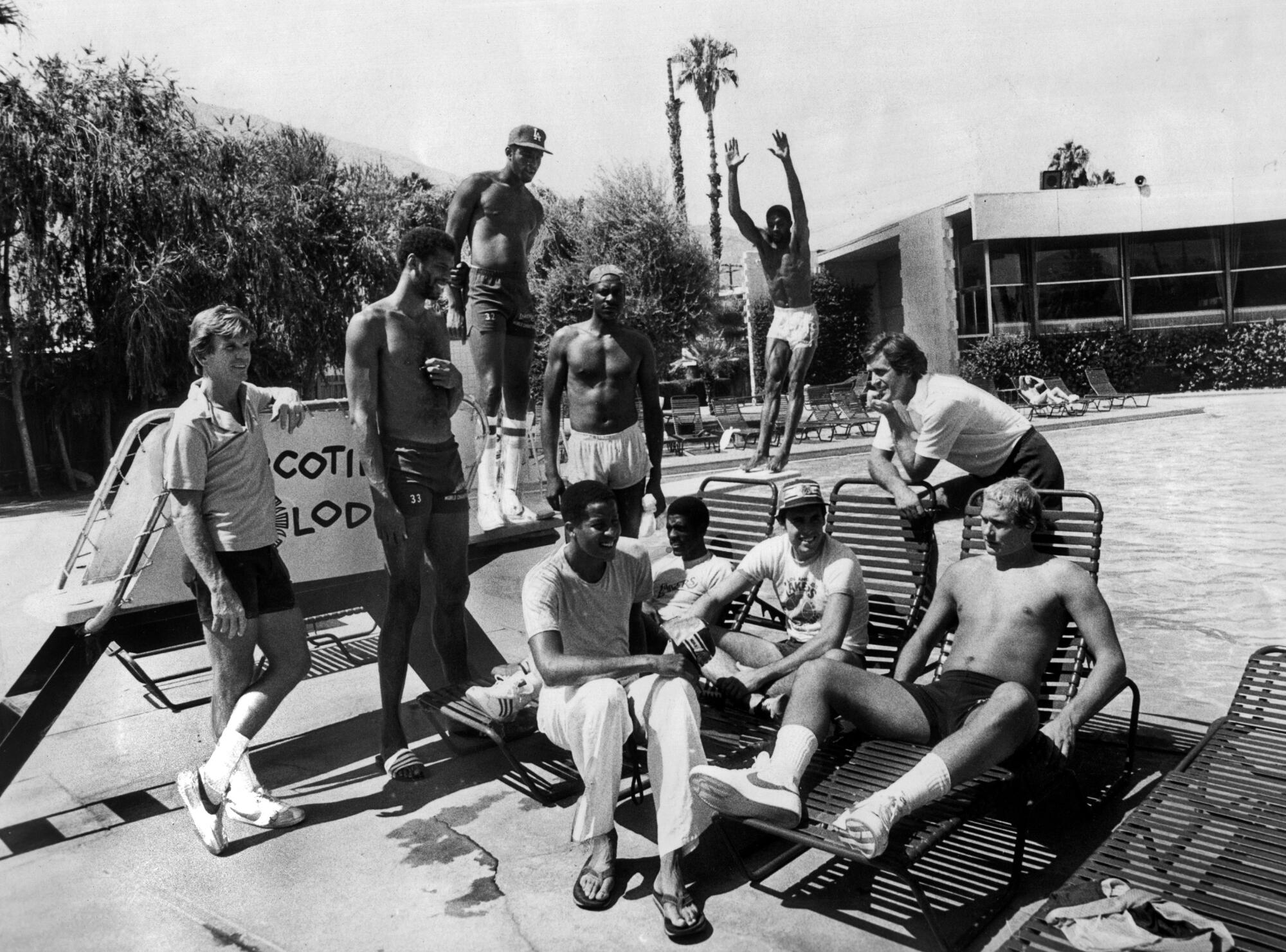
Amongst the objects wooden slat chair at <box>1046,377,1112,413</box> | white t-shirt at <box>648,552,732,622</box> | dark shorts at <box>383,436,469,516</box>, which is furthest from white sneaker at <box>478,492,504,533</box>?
wooden slat chair at <box>1046,377,1112,413</box>

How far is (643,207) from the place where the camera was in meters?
27.2

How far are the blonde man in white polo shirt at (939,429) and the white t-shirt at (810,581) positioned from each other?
1.85ft

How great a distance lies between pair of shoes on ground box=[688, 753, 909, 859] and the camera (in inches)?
113

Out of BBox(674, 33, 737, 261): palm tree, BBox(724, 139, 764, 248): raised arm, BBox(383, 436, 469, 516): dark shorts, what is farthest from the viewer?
BBox(674, 33, 737, 261): palm tree

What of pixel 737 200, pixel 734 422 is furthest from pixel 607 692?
pixel 734 422

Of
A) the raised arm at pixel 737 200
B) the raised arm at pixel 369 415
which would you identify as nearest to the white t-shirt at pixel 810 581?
the raised arm at pixel 369 415

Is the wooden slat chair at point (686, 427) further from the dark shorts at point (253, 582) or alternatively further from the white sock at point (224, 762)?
the white sock at point (224, 762)

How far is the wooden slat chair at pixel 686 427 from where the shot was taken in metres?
18.8

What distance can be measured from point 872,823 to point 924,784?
263 millimetres

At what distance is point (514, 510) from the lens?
6.27 m

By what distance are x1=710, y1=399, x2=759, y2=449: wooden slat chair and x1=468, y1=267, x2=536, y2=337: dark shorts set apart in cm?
1074

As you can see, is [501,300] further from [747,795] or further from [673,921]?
[673,921]

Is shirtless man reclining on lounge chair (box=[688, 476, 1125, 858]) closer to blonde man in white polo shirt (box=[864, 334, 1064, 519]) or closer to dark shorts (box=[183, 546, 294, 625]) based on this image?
blonde man in white polo shirt (box=[864, 334, 1064, 519])

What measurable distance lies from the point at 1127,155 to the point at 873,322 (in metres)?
8.13
